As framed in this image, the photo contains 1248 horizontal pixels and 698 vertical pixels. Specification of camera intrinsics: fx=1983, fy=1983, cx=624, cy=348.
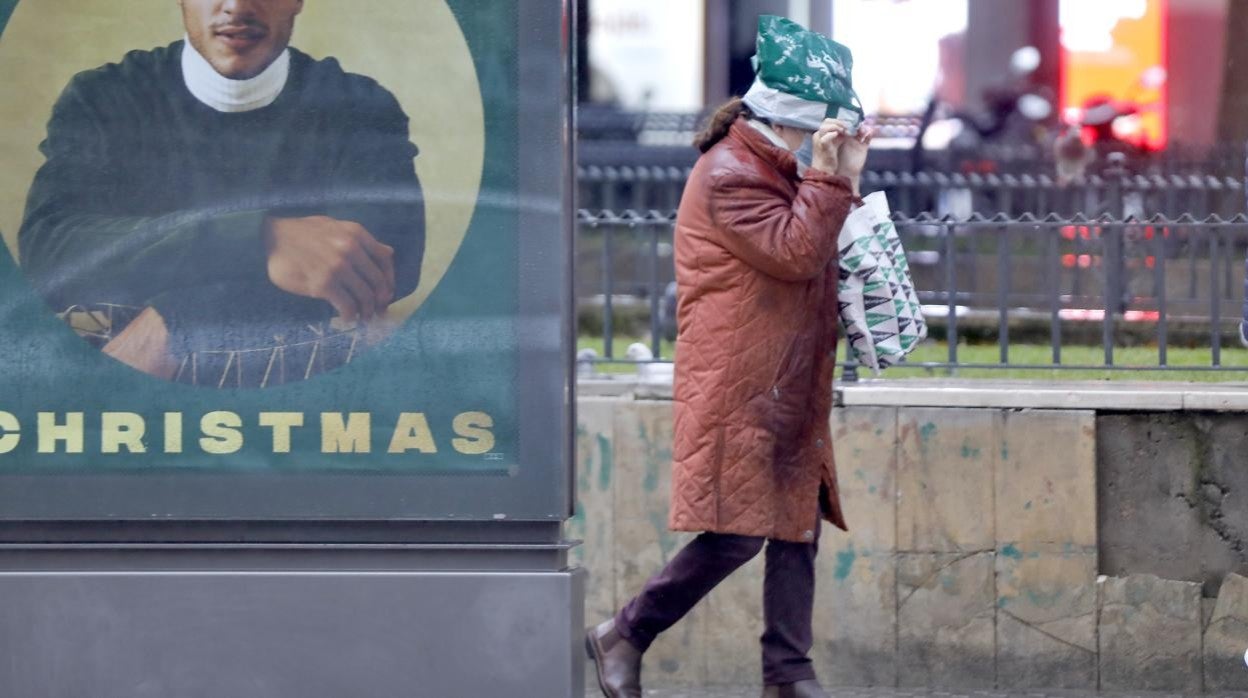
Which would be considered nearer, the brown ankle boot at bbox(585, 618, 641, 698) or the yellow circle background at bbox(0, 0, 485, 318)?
the yellow circle background at bbox(0, 0, 485, 318)

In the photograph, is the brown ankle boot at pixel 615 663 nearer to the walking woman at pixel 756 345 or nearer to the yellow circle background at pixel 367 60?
the walking woman at pixel 756 345

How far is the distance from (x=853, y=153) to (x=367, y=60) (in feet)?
4.35

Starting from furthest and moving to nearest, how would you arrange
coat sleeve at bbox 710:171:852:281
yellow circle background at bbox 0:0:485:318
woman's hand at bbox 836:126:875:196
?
woman's hand at bbox 836:126:875:196, coat sleeve at bbox 710:171:852:281, yellow circle background at bbox 0:0:485:318

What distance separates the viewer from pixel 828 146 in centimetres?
486

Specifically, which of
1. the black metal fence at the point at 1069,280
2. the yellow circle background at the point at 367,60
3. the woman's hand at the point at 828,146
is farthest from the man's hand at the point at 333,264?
the black metal fence at the point at 1069,280

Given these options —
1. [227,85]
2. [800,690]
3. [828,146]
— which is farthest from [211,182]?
[800,690]

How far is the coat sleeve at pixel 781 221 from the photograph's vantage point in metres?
4.83

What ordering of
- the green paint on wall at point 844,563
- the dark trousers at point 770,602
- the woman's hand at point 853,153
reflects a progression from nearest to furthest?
the woman's hand at point 853,153
the dark trousers at point 770,602
the green paint on wall at point 844,563

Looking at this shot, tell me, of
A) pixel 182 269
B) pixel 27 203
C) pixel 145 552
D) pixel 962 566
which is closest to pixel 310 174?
pixel 182 269

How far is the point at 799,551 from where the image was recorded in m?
5.13

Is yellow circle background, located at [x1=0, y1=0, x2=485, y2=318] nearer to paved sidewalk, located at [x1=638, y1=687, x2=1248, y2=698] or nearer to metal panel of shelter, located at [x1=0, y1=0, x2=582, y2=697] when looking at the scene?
metal panel of shelter, located at [x1=0, y1=0, x2=582, y2=697]

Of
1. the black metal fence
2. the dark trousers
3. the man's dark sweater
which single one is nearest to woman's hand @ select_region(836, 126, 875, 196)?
the dark trousers

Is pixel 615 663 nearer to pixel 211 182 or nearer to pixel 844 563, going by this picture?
pixel 844 563

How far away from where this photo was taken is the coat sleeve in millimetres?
4828
